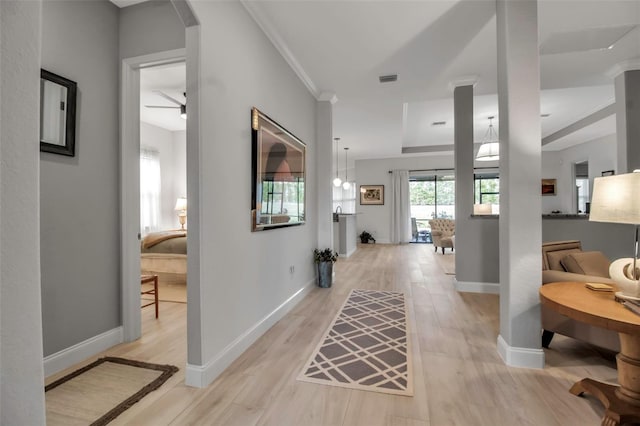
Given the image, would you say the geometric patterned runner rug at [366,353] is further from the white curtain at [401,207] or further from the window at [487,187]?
the window at [487,187]

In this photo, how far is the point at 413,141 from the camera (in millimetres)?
8164

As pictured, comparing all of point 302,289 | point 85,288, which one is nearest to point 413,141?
point 302,289

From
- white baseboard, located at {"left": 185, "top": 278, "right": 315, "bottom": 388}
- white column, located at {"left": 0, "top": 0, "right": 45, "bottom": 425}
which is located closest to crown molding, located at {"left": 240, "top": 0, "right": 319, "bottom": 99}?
white column, located at {"left": 0, "top": 0, "right": 45, "bottom": 425}

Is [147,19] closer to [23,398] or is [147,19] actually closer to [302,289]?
[23,398]

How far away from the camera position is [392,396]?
174 centimetres

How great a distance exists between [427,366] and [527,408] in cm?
58

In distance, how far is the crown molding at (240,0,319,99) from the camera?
246cm

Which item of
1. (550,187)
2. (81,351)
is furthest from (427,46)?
(550,187)

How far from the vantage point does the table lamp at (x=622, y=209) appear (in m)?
1.41

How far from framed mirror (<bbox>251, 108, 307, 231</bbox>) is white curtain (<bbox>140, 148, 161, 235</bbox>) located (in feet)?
12.8

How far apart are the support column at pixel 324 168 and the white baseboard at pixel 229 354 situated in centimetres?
146

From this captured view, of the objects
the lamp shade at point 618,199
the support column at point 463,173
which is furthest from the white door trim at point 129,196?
the support column at point 463,173

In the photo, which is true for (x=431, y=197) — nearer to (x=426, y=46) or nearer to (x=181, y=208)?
(x=426, y=46)

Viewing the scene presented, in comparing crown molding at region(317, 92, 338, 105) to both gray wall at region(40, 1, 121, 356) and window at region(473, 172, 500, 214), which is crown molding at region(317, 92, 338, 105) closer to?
gray wall at region(40, 1, 121, 356)
